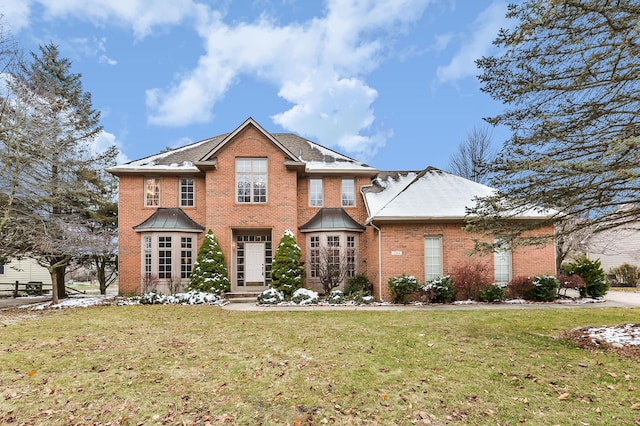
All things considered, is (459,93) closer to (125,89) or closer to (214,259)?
(214,259)

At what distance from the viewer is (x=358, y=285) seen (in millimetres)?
15617

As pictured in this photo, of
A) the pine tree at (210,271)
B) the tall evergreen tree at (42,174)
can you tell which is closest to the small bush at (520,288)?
the pine tree at (210,271)

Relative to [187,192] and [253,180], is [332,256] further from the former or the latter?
[187,192]

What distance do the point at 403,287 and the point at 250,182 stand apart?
8281mm

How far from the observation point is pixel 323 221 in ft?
55.2

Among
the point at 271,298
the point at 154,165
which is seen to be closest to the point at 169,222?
the point at 154,165

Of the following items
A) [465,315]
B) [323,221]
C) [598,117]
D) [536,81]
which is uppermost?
[536,81]

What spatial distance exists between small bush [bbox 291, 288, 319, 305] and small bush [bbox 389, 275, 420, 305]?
3099 millimetres

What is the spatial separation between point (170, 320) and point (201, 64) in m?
12.5

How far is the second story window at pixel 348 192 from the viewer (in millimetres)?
17828

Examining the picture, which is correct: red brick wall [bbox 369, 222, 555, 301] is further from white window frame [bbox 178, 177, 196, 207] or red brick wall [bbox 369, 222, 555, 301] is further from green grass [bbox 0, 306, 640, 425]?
white window frame [bbox 178, 177, 196, 207]

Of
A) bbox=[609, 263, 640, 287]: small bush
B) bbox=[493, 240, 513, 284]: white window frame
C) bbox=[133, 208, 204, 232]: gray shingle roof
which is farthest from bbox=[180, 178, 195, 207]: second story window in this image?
bbox=[609, 263, 640, 287]: small bush

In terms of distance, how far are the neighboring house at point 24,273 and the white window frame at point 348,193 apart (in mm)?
26229

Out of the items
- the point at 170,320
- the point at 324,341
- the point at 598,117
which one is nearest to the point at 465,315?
the point at 324,341
